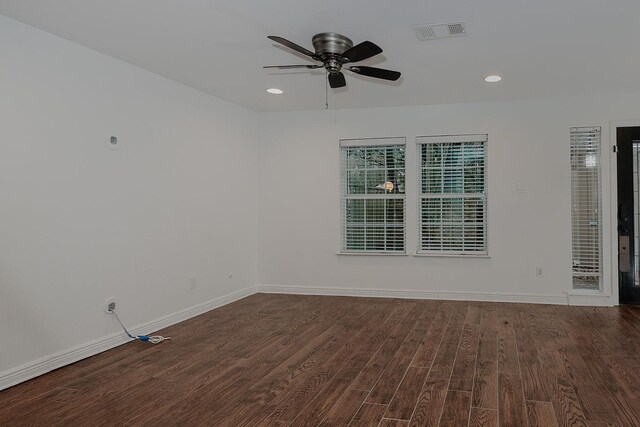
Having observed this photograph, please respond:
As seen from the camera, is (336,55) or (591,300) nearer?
(336,55)

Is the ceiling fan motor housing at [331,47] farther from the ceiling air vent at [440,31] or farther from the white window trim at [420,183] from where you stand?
the white window trim at [420,183]

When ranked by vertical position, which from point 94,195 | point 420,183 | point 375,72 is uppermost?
point 375,72

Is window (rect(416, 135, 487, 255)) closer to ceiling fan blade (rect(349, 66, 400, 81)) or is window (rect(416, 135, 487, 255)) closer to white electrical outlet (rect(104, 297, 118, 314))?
ceiling fan blade (rect(349, 66, 400, 81))

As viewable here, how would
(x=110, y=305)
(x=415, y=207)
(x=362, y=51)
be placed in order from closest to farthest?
1. (x=362, y=51)
2. (x=110, y=305)
3. (x=415, y=207)

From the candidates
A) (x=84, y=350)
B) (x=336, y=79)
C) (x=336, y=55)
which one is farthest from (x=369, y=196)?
(x=84, y=350)

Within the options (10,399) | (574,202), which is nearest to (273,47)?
(10,399)

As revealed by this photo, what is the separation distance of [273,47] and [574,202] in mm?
3968

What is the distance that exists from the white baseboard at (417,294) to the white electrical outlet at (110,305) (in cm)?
257

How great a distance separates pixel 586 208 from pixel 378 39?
3.52 m

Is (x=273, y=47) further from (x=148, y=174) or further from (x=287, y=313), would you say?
(x=287, y=313)

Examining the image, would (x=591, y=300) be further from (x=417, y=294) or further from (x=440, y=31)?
(x=440, y=31)

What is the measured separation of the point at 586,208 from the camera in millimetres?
5527

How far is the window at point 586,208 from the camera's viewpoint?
5484 mm

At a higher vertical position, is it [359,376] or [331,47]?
[331,47]
